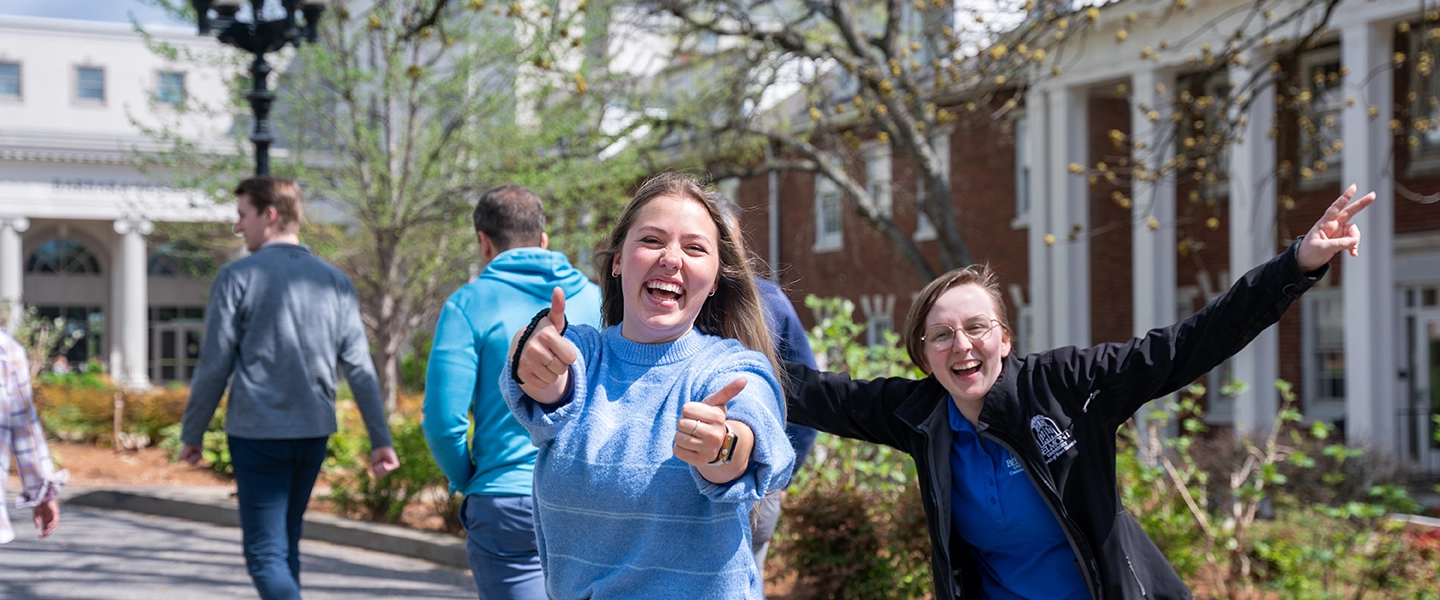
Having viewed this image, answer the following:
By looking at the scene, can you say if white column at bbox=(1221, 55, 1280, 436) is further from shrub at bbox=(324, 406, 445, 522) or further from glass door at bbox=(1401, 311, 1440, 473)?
shrub at bbox=(324, 406, 445, 522)

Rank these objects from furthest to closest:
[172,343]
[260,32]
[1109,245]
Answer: [172,343]
[1109,245]
[260,32]

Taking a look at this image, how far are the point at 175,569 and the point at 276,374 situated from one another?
4.02m

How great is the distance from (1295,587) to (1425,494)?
9.48m

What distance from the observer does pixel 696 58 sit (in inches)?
586

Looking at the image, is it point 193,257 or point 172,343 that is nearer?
point 193,257

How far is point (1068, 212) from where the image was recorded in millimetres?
19156

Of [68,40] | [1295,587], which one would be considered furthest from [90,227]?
[1295,587]

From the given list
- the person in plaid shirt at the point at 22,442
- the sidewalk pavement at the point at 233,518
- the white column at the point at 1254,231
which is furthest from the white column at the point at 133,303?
the person in plaid shirt at the point at 22,442

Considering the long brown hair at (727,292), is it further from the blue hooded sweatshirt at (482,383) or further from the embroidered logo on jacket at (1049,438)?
the blue hooded sweatshirt at (482,383)

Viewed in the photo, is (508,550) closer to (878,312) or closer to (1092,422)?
(1092,422)

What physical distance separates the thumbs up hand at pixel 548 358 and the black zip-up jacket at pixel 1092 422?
4.44ft

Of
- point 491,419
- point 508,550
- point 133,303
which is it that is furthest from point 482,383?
point 133,303

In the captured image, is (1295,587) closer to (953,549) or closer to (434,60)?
(953,549)

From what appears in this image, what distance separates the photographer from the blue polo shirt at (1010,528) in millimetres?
3225
